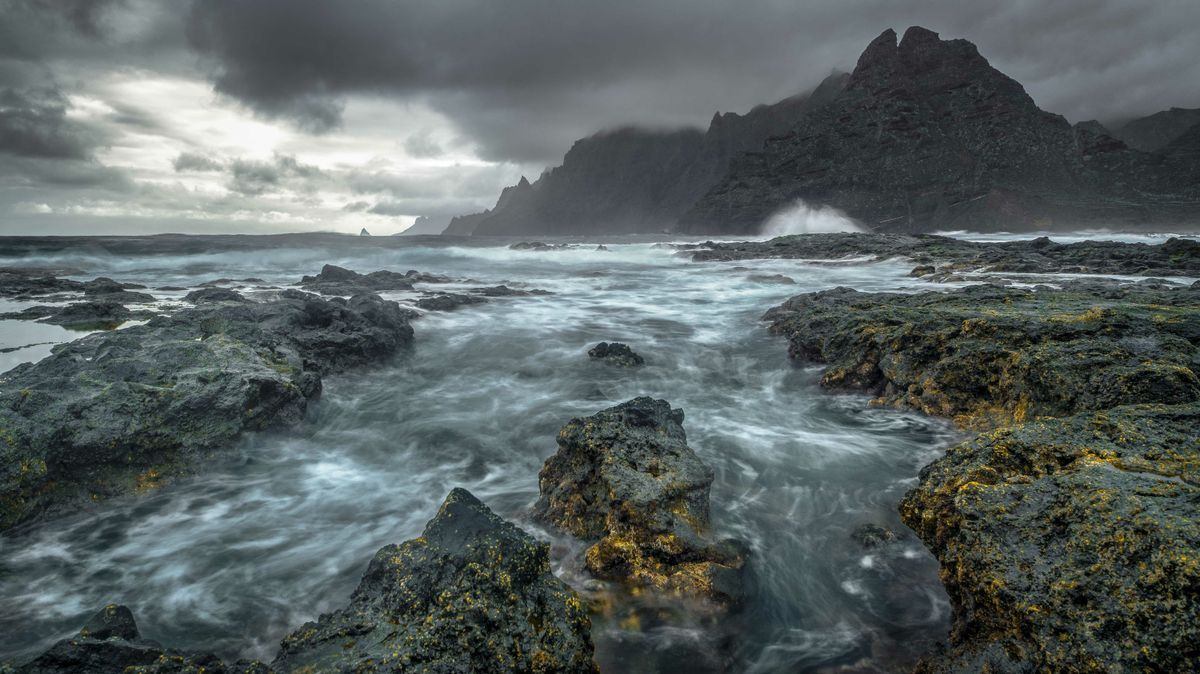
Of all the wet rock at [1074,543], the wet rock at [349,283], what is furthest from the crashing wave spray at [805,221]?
the wet rock at [1074,543]

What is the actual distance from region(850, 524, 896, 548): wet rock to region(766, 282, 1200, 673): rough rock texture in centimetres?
98

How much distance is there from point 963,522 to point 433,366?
9.13m

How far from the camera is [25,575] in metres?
4.26

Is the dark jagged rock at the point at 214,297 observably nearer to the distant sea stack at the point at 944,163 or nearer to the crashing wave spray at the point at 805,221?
the crashing wave spray at the point at 805,221

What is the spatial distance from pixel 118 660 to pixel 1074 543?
445 centimetres

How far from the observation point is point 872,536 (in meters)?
4.65

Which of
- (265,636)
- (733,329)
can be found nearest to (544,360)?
(733,329)

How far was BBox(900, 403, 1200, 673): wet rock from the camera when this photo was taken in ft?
6.84

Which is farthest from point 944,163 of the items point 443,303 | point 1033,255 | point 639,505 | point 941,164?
point 639,505

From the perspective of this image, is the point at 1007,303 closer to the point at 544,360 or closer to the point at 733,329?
the point at 733,329

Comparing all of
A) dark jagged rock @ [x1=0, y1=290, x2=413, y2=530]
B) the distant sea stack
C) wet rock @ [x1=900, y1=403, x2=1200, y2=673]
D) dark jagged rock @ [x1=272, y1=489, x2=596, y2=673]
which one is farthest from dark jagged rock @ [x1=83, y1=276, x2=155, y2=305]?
the distant sea stack

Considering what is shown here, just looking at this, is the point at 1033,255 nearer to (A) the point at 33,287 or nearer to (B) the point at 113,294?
(B) the point at 113,294

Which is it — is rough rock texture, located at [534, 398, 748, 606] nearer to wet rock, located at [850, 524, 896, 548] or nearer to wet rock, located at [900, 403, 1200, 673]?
wet rock, located at [850, 524, 896, 548]

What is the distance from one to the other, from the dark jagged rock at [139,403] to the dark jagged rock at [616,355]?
15.3 ft
